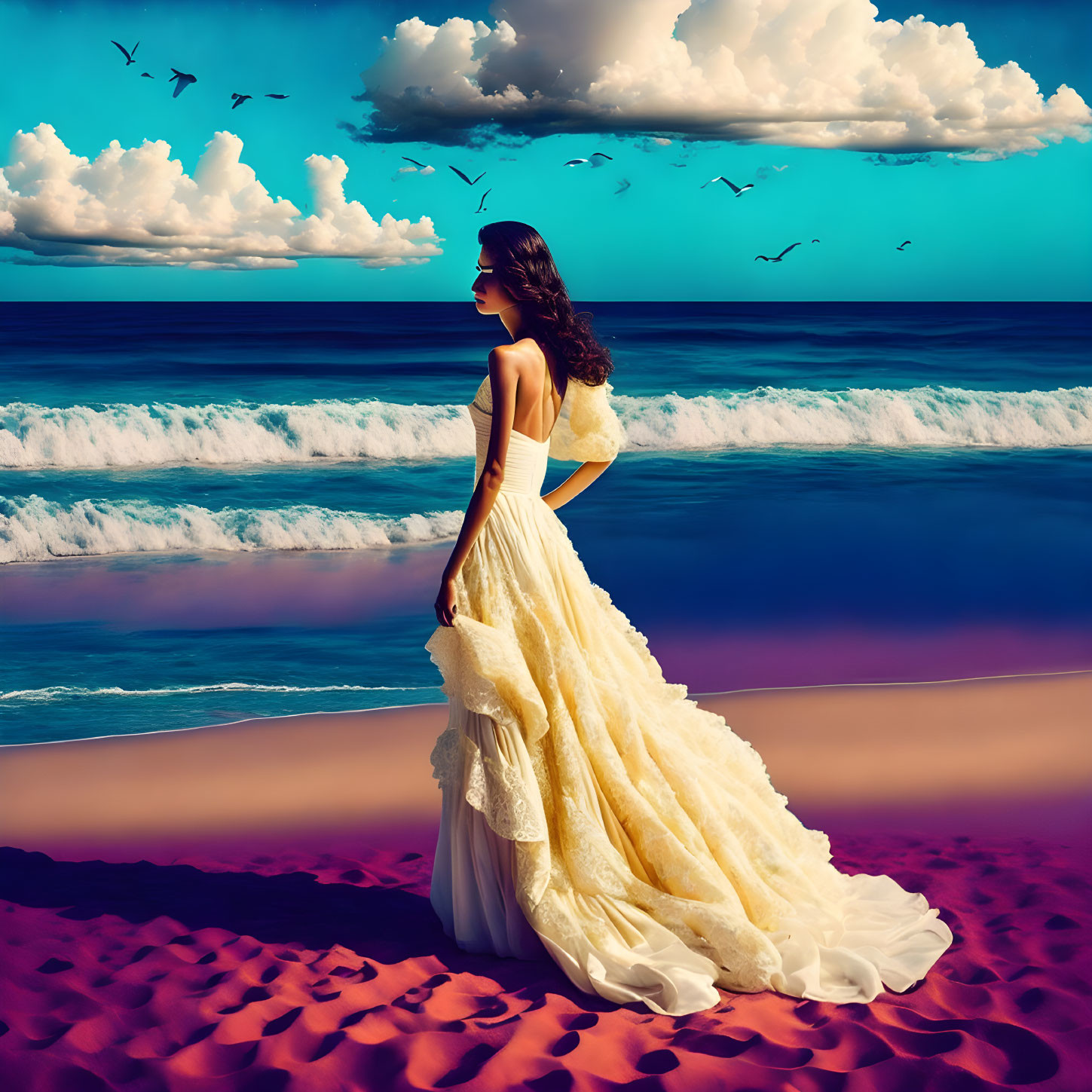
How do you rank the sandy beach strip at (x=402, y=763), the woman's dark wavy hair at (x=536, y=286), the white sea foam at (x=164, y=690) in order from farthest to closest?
the white sea foam at (x=164, y=690) < the sandy beach strip at (x=402, y=763) < the woman's dark wavy hair at (x=536, y=286)

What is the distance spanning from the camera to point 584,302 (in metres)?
28.4

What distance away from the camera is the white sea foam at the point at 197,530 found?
920 cm

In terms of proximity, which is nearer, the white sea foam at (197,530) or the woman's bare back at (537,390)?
the woman's bare back at (537,390)

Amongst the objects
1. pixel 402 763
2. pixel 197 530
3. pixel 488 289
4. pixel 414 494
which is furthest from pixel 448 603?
pixel 414 494

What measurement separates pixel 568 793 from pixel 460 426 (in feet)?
40.5

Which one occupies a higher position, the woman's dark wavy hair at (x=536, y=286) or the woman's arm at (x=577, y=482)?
the woman's dark wavy hair at (x=536, y=286)

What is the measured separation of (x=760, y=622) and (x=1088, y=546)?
3701mm

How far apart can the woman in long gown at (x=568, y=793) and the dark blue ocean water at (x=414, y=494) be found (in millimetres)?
2821

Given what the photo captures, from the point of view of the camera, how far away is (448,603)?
232 cm

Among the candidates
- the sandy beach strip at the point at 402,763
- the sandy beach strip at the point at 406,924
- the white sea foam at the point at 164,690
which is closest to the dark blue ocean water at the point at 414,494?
the white sea foam at the point at 164,690

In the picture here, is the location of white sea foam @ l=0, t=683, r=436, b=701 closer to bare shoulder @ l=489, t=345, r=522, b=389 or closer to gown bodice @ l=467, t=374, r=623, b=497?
gown bodice @ l=467, t=374, r=623, b=497

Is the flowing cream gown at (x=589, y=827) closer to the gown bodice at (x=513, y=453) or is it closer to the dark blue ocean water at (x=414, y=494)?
the gown bodice at (x=513, y=453)

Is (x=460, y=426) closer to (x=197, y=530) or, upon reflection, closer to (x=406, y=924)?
(x=197, y=530)

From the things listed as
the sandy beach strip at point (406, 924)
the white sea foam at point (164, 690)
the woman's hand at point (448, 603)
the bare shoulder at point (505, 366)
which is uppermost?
the bare shoulder at point (505, 366)
